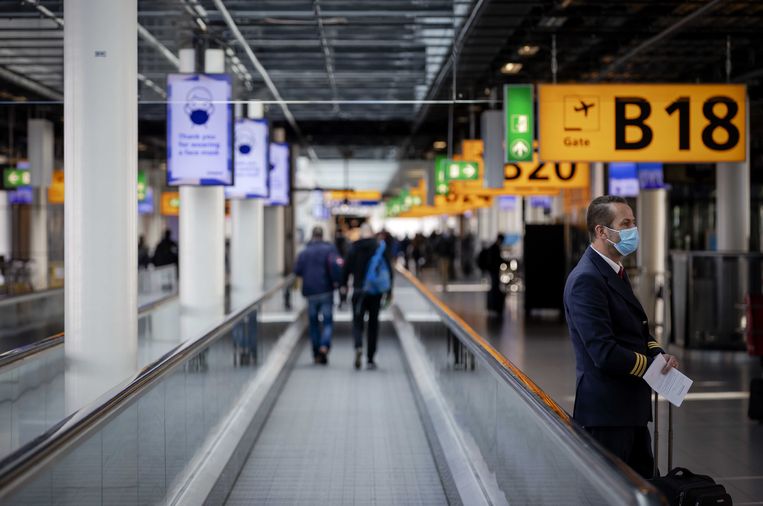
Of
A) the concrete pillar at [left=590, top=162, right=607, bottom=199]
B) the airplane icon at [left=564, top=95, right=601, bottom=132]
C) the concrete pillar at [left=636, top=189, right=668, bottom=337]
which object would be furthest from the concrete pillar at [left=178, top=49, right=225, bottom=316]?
the concrete pillar at [left=636, top=189, right=668, bottom=337]

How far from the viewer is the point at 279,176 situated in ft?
70.9

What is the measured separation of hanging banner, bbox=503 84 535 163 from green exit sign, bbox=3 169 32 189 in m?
16.9

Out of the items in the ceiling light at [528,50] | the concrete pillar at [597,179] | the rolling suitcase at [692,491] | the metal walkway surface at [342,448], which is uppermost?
the ceiling light at [528,50]

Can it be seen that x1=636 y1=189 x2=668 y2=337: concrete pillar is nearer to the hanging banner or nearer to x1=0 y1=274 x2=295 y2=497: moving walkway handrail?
the hanging banner

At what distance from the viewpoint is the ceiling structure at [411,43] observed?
41.0ft

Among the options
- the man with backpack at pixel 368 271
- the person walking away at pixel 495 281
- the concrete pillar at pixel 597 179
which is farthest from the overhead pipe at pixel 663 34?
the man with backpack at pixel 368 271

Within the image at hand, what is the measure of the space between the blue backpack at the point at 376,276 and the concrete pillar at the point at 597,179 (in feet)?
20.9

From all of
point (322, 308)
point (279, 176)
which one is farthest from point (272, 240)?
point (322, 308)

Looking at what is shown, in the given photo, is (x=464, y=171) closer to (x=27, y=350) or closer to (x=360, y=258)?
(x=360, y=258)

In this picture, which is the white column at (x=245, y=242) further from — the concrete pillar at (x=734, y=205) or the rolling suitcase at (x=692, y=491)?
the rolling suitcase at (x=692, y=491)

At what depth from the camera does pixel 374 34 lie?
14.5 meters

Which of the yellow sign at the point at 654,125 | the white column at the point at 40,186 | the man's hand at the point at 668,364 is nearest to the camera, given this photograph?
the man's hand at the point at 668,364

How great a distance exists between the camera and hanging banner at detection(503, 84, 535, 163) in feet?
41.4

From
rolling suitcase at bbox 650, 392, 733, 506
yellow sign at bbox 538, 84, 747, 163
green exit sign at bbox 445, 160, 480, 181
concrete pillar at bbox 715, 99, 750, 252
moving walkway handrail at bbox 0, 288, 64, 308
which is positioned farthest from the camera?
green exit sign at bbox 445, 160, 480, 181
